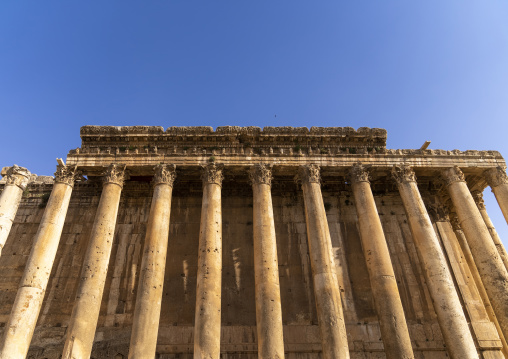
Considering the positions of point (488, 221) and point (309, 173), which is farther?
point (488, 221)

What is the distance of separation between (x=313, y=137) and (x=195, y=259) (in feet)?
24.1

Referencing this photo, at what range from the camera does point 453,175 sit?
1530 centimetres

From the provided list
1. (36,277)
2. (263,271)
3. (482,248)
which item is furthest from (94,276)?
(482,248)

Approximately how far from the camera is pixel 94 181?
17188 millimetres

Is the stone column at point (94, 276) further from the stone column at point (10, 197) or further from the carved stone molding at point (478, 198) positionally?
the carved stone molding at point (478, 198)

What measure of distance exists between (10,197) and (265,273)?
9968mm

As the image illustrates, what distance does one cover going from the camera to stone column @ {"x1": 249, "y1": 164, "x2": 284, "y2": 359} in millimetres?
11219

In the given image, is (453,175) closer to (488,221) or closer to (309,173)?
(488,221)

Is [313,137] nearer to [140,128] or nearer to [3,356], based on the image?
[140,128]

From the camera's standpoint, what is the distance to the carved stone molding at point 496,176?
15.2 meters

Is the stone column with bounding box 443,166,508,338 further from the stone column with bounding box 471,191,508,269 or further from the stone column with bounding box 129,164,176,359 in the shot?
the stone column with bounding box 129,164,176,359

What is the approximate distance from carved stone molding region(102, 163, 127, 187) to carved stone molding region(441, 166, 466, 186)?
13254 millimetres

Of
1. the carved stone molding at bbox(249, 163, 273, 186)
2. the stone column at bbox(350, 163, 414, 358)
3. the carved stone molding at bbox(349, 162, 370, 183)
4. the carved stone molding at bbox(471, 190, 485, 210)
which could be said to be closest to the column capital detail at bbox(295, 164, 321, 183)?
the carved stone molding at bbox(249, 163, 273, 186)

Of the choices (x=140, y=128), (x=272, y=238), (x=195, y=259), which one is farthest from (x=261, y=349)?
(x=140, y=128)
